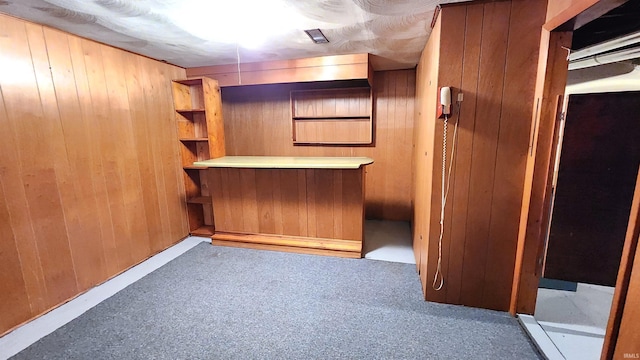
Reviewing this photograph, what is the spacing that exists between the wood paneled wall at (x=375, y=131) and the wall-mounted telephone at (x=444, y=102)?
1.87 meters

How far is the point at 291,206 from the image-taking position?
2854 mm

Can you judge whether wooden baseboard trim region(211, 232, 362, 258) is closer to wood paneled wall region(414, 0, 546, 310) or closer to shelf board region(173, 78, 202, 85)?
wood paneled wall region(414, 0, 546, 310)

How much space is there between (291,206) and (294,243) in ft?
1.32

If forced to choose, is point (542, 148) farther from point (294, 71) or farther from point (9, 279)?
point (9, 279)

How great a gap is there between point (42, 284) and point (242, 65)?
2.68 metres

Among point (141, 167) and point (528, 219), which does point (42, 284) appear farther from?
point (528, 219)

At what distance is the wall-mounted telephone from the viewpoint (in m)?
1.64

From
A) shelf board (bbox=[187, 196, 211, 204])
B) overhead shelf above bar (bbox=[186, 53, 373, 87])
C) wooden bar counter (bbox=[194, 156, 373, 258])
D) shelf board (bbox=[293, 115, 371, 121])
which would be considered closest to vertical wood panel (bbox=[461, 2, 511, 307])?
wooden bar counter (bbox=[194, 156, 373, 258])

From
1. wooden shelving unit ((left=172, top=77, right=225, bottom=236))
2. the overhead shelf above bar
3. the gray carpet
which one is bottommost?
the gray carpet

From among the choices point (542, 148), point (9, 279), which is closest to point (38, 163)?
point (9, 279)

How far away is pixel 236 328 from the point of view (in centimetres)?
173

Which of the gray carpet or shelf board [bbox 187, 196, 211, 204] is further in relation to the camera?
shelf board [bbox 187, 196, 211, 204]

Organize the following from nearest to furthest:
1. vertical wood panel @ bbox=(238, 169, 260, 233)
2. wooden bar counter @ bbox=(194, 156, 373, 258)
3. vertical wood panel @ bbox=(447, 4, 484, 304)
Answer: vertical wood panel @ bbox=(447, 4, 484, 304) < wooden bar counter @ bbox=(194, 156, 373, 258) < vertical wood panel @ bbox=(238, 169, 260, 233)

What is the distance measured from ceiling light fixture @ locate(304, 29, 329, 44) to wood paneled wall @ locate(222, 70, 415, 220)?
1308mm
